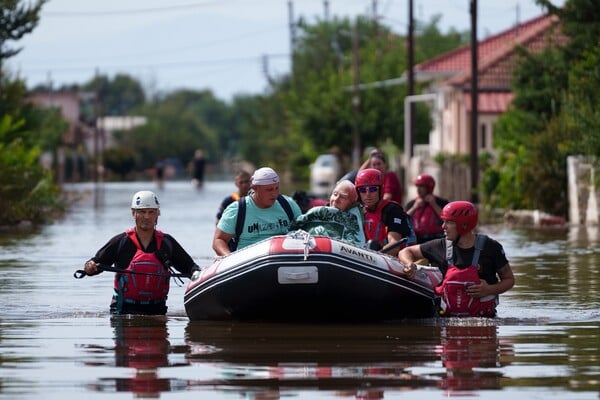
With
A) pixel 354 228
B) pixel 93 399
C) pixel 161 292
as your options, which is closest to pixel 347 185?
pixel 354 228

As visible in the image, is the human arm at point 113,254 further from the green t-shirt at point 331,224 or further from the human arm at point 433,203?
the human arm at point 433,203

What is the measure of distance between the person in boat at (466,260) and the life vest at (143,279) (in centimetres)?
215

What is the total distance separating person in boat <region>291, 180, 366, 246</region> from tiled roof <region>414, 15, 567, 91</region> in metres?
42.0

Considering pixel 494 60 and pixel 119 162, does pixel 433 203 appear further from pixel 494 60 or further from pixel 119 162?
pixel 119 162

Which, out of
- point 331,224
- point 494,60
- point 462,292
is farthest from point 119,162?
point 462,292

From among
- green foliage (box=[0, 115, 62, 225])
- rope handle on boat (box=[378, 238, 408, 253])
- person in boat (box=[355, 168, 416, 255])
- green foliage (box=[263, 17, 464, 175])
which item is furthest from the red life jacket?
green foliage (box=[263, 17, 464, 175])

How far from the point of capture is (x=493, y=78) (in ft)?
220

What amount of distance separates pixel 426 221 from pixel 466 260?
6.60m

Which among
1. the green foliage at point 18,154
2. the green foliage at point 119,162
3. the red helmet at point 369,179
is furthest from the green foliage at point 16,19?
the green foliage at point 119,162

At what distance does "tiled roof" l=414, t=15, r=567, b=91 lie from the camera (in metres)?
66.4

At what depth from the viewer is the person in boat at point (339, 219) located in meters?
15.9

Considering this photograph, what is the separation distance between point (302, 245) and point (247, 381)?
3.66m

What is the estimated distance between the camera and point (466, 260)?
50.0ft

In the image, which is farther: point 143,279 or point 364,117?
point 364,117
